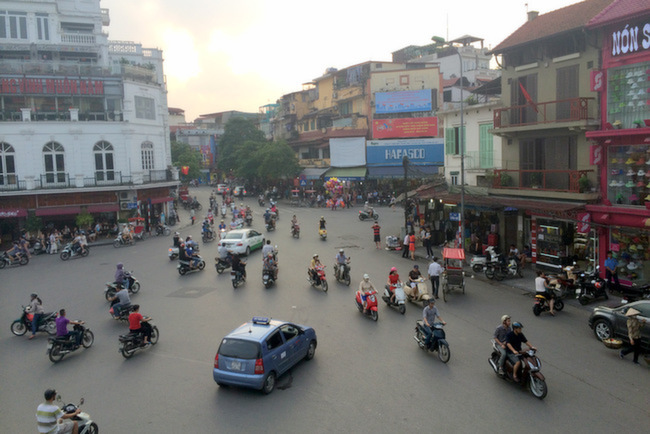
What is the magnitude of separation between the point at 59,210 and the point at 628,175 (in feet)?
115

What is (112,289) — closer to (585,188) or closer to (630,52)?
(585,188)

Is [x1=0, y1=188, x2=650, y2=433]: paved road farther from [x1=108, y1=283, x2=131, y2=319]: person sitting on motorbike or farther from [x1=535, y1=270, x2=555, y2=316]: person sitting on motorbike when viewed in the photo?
[x1=535, y1=270, x2=555, y2=316]: person sitting on motorbike

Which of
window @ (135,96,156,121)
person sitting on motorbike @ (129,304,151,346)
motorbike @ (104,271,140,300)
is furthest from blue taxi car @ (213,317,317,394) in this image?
window @ (135,96,156,121)

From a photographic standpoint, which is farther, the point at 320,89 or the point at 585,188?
the point at 320,89

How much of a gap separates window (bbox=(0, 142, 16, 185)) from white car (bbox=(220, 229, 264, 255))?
1890 cm

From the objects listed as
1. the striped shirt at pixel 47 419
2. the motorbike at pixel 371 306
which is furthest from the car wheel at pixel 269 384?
the motorbike at pixel 371 306

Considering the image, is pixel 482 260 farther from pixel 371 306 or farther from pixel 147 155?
pixel 147 155

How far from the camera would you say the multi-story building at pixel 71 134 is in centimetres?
3600

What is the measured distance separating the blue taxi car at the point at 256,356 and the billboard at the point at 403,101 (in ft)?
151

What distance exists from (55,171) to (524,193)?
32.2 meters

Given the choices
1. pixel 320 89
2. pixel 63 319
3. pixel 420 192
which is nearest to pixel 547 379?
pixel 63 319

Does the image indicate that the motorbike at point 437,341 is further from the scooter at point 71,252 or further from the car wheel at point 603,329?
the scooter at point 71,252

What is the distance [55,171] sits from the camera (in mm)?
36875

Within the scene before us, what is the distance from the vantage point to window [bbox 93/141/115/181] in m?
38.0
